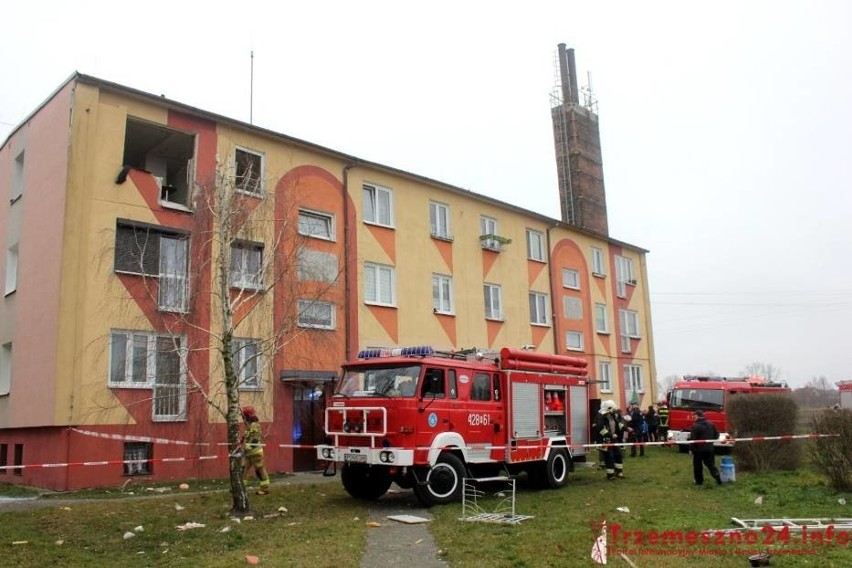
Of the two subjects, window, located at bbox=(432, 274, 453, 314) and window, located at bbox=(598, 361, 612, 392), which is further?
window, located at bbox=(598, 361, 612, 392)

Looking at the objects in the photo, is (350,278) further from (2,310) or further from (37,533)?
(37,533)

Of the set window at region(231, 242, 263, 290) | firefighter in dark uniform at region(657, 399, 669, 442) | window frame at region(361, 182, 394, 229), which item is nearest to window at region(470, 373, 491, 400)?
window at region(231, 242, 263, 290)

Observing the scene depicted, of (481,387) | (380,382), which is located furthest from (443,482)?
(481,387)

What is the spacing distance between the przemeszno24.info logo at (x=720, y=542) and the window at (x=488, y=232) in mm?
16843

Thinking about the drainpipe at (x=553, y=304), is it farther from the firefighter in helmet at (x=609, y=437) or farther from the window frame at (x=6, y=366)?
the window frame at (x=6, y=366)

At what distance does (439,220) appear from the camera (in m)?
24.2

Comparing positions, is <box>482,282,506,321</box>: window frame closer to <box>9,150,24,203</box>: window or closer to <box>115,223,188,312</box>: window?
<box>115,223,188,312</box>: window

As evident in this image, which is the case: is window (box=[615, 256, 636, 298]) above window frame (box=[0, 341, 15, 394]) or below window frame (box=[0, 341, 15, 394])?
above

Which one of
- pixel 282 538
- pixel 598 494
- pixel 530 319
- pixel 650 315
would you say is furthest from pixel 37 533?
pixel 650 315

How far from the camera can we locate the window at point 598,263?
31.3m

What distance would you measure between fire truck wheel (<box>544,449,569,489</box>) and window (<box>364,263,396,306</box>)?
7967 mm

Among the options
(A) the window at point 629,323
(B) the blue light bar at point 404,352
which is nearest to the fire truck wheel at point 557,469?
(B) the blue light bar at point 404,352

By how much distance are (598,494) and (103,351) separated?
10.3 metres

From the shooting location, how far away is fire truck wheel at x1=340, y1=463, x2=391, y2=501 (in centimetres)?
1280
